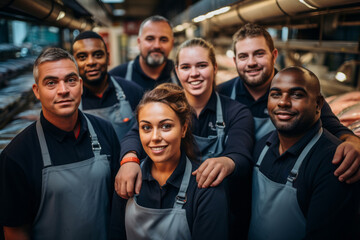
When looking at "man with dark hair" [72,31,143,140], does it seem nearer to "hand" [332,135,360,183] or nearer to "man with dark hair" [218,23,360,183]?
"man with dark hair" [218,23,360,183]

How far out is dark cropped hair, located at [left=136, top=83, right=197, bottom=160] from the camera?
1.41 m

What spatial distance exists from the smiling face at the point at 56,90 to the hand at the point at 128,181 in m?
0.39

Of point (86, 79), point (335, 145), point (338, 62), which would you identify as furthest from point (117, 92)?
point (338, 62)

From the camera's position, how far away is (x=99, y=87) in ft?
7.11

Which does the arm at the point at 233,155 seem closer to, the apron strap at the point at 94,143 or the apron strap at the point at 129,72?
A: the apron strap at the point at 94,143

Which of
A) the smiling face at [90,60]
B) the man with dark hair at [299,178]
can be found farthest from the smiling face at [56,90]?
the man with dark hair at [299,178]

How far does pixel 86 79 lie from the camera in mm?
2105

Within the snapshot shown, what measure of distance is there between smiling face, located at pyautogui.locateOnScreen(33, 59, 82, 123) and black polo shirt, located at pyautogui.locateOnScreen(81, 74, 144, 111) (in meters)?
0.70

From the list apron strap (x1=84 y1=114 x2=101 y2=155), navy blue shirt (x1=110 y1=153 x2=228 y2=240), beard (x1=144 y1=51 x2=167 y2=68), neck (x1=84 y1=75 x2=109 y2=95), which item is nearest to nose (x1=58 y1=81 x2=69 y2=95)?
apron strap (x1=84 y1=114 x2=101 y2=155)

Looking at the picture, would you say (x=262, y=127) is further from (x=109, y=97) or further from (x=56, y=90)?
(x=56, y=90)

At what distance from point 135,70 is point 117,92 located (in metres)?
0.66

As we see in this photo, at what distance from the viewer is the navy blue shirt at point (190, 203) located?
4.11ft

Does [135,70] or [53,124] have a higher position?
[135,70]

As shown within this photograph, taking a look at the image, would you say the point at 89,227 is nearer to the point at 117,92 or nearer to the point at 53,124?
the point at 53,124
